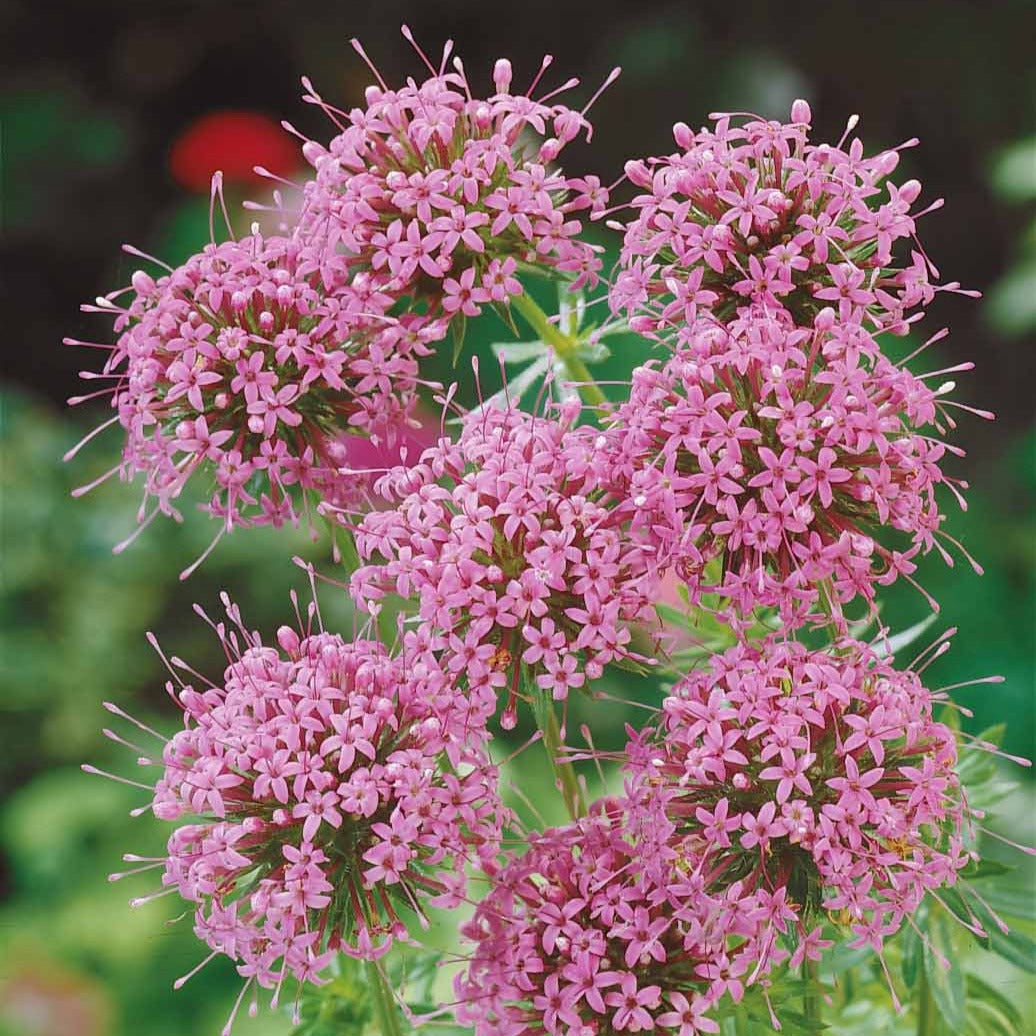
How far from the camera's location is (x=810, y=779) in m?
1.00

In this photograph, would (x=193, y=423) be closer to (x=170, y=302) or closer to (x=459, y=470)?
(x=170, y=302)

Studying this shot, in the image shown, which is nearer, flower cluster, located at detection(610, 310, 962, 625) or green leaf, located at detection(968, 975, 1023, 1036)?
flower cluster, located at detection(610, 310, 962, 625)

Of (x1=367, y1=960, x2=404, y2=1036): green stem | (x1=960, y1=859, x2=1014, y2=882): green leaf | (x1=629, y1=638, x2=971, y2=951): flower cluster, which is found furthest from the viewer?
(x1=960, y1=859, x2=1014, y2=882): green leaf

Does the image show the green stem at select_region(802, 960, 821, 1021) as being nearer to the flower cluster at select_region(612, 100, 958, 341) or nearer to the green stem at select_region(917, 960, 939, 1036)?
the green stem at select_region(917, 960, 939, 1036)

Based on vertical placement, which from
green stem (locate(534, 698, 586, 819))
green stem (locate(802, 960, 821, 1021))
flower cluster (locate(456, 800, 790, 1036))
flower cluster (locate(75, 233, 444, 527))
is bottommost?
green stem (locate(802, 960, 821, 1021))

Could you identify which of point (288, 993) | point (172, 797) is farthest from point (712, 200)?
Answer: point (288, 993)

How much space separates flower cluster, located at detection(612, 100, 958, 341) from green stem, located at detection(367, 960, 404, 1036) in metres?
0.51

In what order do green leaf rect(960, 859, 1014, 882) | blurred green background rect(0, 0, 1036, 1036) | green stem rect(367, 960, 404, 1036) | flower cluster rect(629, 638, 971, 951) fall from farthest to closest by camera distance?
blurred green background rect(0, 0, 1036, 1036) → green leaf rect(960, 859, 1014, 882) → green stem rect(367, 960, 404, 1036) → flower cluster rect(629, 638, 971, 951)

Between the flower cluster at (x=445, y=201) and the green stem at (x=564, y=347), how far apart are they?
49mm

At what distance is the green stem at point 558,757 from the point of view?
1.03 metres

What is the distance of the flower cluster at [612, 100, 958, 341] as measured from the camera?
3.52 feet

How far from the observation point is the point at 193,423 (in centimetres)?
115

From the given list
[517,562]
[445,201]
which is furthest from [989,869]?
[445,201]

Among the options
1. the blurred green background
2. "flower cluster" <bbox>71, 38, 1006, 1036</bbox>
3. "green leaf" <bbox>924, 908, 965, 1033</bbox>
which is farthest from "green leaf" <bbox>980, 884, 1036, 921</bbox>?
the blurred green background
